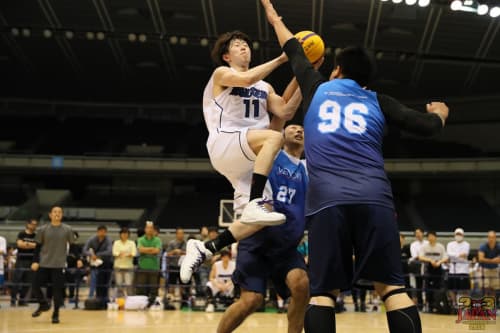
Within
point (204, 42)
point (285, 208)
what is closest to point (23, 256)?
point (285, 208)

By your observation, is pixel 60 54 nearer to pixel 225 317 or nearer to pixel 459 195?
pixel 459 195

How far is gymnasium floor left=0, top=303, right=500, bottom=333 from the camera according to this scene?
26.7ft

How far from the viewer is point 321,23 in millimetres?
21906

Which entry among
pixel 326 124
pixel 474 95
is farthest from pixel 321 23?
pixel 326 124

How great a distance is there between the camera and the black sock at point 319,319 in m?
3.18

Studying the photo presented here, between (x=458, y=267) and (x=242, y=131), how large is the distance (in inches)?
382

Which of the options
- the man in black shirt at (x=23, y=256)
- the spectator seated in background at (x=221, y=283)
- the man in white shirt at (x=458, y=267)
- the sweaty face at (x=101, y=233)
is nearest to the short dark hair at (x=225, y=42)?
the spectator seated in background at (x=221, y=283)

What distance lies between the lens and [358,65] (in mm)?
3502

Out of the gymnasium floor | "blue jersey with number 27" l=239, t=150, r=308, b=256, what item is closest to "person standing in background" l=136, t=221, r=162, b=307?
the gymnasium floor

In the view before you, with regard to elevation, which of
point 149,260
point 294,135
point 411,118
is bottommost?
point 149,260

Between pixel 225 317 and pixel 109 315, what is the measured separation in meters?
6.63

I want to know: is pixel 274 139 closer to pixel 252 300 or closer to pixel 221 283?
pixel 252 300

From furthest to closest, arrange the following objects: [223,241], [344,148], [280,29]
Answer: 1. [223,241]
2. [280,29]
3. [344,148]

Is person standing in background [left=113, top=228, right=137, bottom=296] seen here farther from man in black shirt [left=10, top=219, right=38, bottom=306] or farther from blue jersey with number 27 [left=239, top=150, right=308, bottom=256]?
blue jersey with number 27 [left=239, top=150, right=308, bottom=256]
